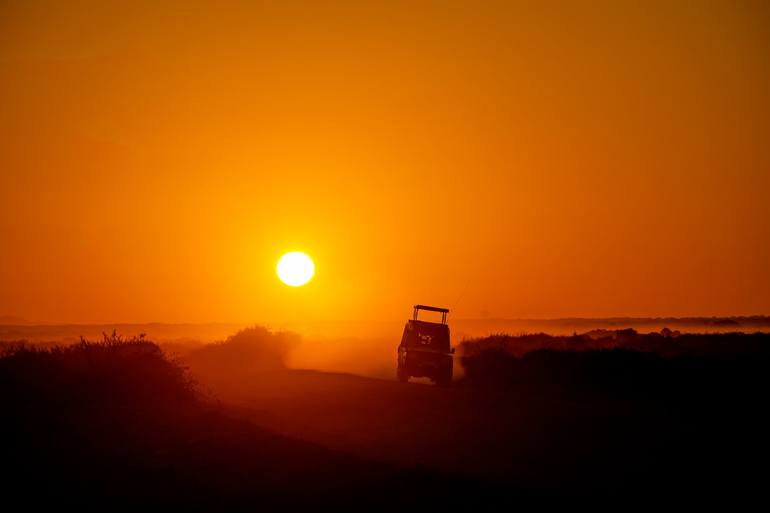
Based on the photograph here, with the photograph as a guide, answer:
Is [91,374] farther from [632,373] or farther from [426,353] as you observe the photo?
[632,373]

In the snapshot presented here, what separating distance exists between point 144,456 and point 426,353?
63.3 feet

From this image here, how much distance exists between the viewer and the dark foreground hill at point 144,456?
973 cm

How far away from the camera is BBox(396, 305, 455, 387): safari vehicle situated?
30.0 metres

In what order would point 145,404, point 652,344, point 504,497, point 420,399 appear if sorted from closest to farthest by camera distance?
point 504,497, point 145,404, point 420,399, point 652,344

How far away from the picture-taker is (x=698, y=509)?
995 cm

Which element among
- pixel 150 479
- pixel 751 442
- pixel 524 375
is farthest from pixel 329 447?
pixel 524 375

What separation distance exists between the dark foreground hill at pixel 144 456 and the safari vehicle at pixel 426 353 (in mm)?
14210

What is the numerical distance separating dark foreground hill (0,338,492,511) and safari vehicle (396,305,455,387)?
14.2m

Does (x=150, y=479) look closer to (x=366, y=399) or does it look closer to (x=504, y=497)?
(x=504, y=497)

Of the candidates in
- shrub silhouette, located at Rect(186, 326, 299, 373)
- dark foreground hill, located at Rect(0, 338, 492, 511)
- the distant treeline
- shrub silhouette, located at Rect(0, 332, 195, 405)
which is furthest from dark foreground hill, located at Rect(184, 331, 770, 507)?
shrub silhouette, located at Rect(186, 326, 299, 373)

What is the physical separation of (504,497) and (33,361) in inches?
481

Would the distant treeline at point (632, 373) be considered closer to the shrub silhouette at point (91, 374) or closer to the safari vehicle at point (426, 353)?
the safari vehicle at point (426, 353)

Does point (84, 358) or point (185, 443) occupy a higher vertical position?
point (84, 358)

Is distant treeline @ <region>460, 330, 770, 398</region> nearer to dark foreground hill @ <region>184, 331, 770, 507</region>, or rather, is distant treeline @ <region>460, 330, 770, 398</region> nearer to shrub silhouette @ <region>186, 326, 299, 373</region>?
dark foreground hill @ <region>184, 331, 770, 507</region>
